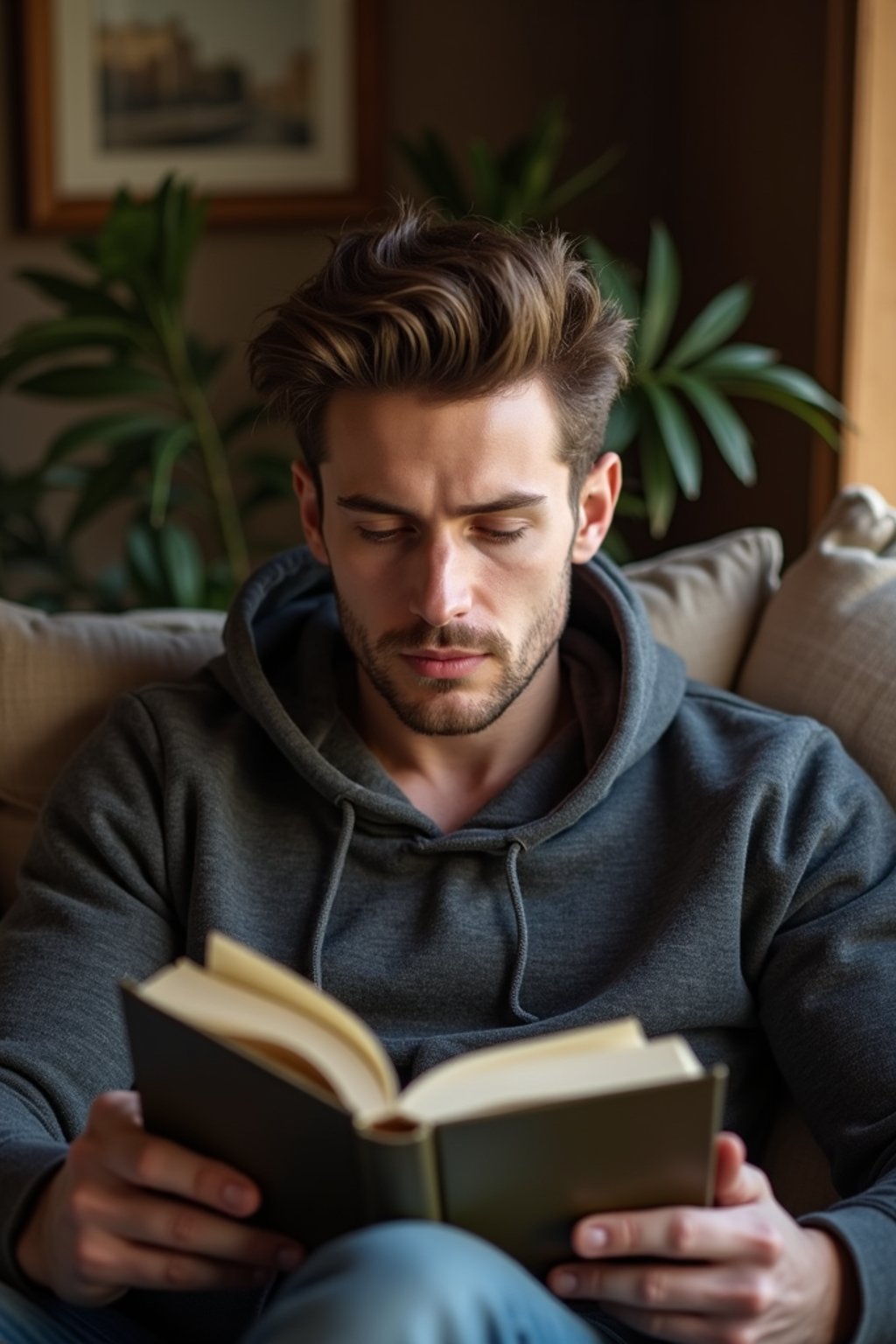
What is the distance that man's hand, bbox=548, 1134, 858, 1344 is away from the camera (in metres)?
1.00

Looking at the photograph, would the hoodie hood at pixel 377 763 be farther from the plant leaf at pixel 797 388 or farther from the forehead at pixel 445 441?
the plant leaf at pixel 797 388

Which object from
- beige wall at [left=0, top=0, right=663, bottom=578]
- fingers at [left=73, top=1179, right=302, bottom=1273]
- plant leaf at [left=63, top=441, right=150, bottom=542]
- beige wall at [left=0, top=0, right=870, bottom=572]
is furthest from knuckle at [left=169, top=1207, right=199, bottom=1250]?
beige wall at [left=0, top=0, right=663, bottom=578]

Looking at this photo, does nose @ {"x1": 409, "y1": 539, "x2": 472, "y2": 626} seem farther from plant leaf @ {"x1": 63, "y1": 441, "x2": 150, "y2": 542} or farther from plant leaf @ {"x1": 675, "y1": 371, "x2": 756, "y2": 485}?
plant leaf @ {"x1": 63, "y1": 441, "x2": 150, "y2": 542}

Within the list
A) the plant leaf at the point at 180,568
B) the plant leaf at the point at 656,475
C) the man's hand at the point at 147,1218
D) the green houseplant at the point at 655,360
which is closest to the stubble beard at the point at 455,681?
the man's hand at the point at 147,1218

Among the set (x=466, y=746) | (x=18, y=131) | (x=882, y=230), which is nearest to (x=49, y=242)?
(x=18, y=131)

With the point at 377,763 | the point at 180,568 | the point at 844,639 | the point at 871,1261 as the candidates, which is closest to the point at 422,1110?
the point at 871,1261

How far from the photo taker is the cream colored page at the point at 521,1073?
932 mm

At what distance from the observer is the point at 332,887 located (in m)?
1.47

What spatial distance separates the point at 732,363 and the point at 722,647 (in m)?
0.87

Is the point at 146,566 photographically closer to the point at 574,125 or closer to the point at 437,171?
the point at 437,171

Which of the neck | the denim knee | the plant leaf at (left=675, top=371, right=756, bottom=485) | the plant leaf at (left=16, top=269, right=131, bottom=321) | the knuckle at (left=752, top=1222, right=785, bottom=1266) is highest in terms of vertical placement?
the plant leaf at (left=16, top=269, right=131, bottom=321)

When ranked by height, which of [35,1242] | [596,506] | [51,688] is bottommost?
[35,1242]

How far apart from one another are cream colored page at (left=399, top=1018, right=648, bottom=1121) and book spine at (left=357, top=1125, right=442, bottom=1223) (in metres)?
0.02

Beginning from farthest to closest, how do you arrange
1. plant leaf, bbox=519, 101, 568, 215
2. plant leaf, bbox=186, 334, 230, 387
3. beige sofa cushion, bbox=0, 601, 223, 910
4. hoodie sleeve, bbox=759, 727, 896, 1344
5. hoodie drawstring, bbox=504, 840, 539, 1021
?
plant leaf, bbox=186, 334, 230, 387
plant leaf, bbox=519, 101, 568, 215
beige sofa cushion, bbox=0, 601, 223, 910
hoodie drawstring, bbox=504, 840, 539, 1021
hoodie sleeve, bbox=759, 727, 896, 1344
